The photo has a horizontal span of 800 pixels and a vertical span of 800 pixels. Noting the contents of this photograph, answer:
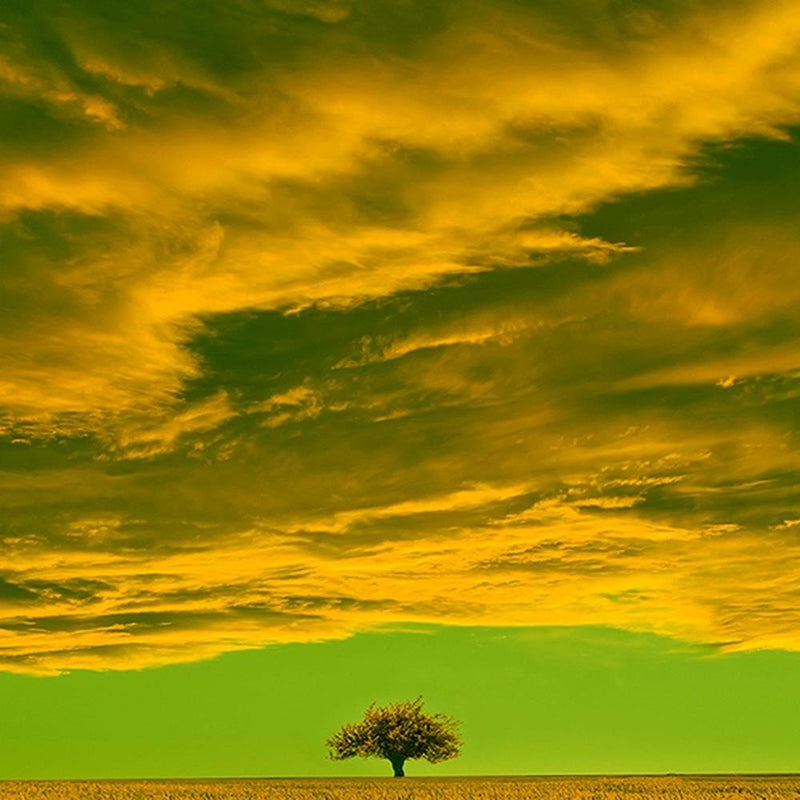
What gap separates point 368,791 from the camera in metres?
61.7

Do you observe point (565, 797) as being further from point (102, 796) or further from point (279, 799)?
point (102, 796)

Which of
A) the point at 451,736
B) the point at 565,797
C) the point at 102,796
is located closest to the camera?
the point at 565,797

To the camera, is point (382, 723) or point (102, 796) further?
point (382, 723)

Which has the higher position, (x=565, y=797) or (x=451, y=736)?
(x=451, y=736)

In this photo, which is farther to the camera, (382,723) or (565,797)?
(382,723)

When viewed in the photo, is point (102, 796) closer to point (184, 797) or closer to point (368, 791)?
point (184, 797)

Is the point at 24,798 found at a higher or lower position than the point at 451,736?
lower

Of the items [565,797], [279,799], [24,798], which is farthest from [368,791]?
[24,798]

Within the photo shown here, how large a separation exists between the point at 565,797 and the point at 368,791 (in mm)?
12112

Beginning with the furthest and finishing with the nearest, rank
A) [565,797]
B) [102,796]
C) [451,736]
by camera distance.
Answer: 1. [451,736]
2. [102,796]
3. [565,797]

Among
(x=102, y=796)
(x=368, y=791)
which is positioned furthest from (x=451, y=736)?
(x=102, y=796)

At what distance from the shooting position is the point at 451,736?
319 ft

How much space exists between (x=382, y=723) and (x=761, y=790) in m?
41.9

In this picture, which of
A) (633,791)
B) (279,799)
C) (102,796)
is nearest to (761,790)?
(633,791)
